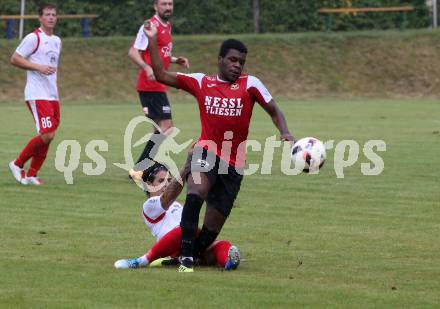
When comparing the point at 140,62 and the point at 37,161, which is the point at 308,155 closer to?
the point at 140,62

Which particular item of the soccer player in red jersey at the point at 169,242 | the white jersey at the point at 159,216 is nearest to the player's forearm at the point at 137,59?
the soccer player in red jersey at the point at 169,242

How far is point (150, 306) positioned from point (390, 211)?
625 centimetres

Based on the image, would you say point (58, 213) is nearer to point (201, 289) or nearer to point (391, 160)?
point (201, 289)

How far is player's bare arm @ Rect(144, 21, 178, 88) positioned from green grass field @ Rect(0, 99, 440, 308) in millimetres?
1669

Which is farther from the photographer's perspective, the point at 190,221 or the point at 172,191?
the point at 172,191

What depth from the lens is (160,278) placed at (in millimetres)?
9641

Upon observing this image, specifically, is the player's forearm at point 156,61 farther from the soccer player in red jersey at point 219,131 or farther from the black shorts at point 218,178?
the black shorts at point 218,178

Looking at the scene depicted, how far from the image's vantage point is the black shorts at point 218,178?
1030cm

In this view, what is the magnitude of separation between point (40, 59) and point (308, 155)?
25.7 feet

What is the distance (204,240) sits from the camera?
10531mm

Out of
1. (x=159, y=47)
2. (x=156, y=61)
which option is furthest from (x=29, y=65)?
(x=156, y=61)

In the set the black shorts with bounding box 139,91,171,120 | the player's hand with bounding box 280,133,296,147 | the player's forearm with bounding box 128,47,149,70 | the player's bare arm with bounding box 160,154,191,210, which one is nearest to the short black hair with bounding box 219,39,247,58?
the player's hand with bounding box 280,133,296,147

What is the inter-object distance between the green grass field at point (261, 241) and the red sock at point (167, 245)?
20cm

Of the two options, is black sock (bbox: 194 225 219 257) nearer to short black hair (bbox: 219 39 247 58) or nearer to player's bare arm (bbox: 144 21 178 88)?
player's bare arm (bbox: 144 21 178 88)
